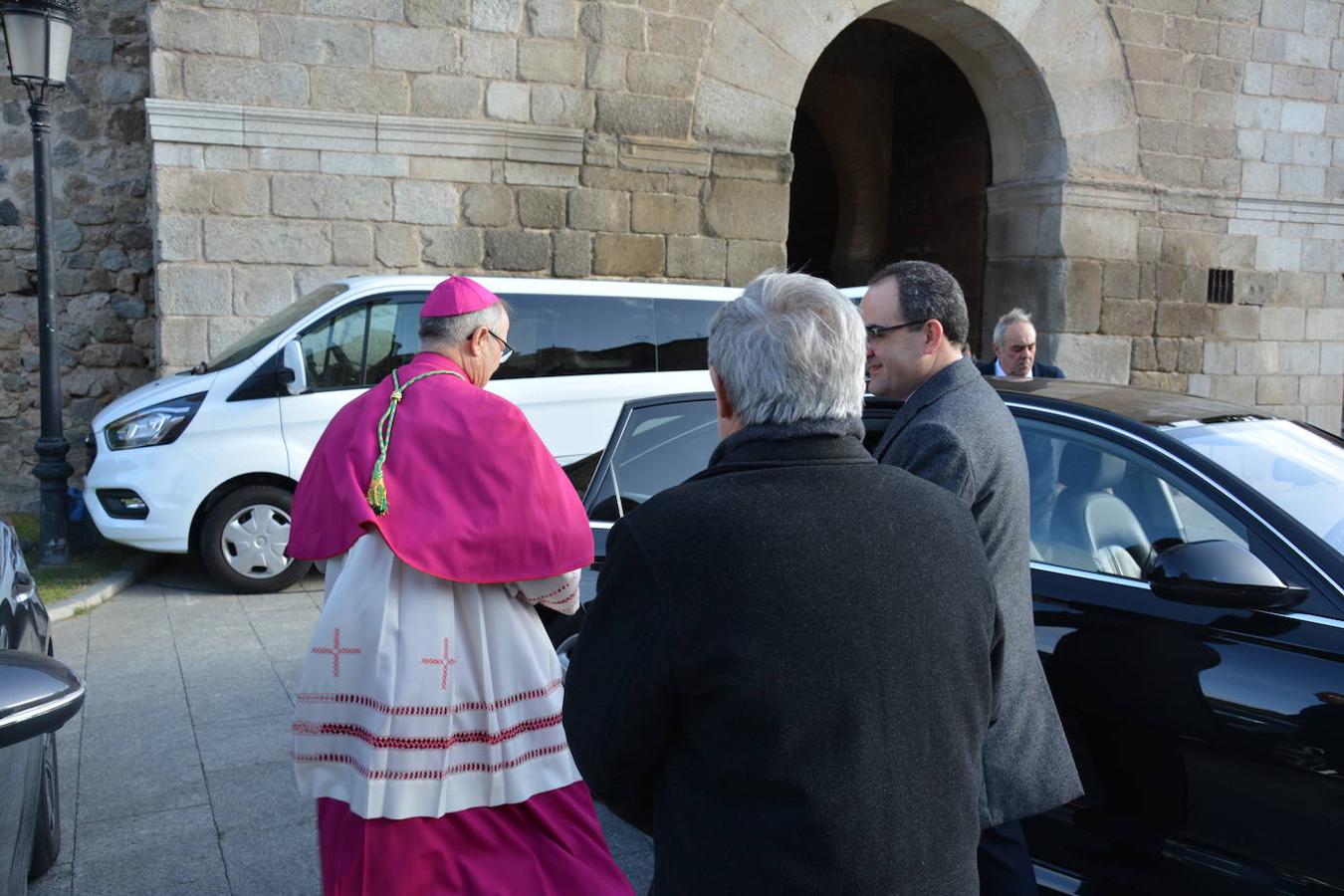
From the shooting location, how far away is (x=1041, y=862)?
316 centimetres

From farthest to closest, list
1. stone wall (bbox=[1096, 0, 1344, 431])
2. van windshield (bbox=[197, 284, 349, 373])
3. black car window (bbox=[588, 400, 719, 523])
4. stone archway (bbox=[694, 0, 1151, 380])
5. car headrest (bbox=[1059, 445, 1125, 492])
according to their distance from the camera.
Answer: stone wall (bbox=[1096, 0, 1344, 431])
stone archway (bbox=[694, 0, 1151, 380])
van windshield (bbox=[197, 284, 349, 373])
black car window (bbox=[588, 400, 719, 523])
car headrest (bbox=[1059, 445, 1125, 492])

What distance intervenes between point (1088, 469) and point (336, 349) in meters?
5.42

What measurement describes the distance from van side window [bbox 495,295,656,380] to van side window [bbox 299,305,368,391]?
3.05 feet

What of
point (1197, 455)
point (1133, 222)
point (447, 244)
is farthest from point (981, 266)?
point (1197, 455)

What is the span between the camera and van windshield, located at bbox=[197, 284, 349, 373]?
757cm

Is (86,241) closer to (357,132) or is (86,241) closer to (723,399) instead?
(357,132)

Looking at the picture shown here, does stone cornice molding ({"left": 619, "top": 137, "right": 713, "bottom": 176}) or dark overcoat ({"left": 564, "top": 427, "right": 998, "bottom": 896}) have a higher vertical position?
stone cornice molding ({"left": 619, "top": 137, "right": 713, "bottom": 176})

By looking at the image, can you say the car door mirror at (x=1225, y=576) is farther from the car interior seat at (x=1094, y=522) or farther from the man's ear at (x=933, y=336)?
the man's ear at (x=933, y=336)

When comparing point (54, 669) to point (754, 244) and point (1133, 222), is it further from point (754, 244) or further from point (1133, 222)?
point (1133, 222)

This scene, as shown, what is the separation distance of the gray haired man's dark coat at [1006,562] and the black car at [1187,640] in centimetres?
56

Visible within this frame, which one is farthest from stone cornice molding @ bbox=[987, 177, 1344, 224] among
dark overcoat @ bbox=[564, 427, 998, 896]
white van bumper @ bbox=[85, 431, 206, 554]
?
dark overcoat @ bbox=[564, 427, 998, 896]

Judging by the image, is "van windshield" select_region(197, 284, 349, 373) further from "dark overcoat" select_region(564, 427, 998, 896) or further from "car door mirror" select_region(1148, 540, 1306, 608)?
"dark overcoat" select_region(564, 427, 998, 896)

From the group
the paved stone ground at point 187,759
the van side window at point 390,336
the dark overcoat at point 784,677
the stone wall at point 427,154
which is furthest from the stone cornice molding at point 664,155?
the dark overcoat at point 784,677

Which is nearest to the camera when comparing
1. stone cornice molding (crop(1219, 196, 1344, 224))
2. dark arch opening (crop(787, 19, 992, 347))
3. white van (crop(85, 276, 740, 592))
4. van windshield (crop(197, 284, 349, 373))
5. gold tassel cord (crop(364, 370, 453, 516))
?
gold tassel cord (crop(364, 370, 453, 516))
